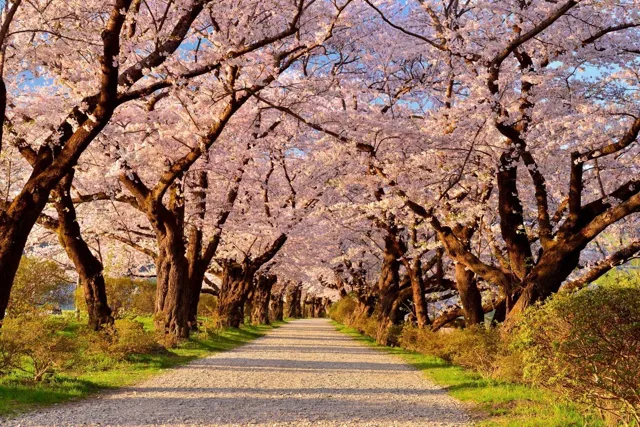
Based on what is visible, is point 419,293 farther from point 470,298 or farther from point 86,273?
point 86,273

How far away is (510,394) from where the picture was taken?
32.4 feet

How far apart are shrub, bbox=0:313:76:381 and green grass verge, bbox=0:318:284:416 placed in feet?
0.94

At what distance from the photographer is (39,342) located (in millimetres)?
9656

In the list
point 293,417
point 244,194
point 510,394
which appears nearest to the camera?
point 293,417

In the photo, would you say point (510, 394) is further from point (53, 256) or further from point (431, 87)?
point (53, 256)

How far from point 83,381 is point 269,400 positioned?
350 cm

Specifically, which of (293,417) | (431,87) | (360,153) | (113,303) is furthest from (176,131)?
(113,303)

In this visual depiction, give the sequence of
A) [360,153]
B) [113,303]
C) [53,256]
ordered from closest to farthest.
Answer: [360,153] < [53,256] < [113,303]

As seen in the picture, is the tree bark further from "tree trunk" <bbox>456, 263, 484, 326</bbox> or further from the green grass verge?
"tree trunk" <bbox>456, 263, 484, 326</bbox>

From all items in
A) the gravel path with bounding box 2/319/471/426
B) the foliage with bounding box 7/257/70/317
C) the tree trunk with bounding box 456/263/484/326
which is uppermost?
the foliage with bounding box 7/257/70/317

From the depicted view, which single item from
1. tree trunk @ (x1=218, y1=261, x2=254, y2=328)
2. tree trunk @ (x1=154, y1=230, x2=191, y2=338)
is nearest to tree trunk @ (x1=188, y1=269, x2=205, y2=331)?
tree trunk @ (x1=154, y1=230, x2=191, y2=338)

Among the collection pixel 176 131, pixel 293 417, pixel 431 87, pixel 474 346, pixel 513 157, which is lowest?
pixel 293 417

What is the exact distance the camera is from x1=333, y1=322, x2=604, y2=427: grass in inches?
299

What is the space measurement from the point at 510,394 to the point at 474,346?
11.0 ft
